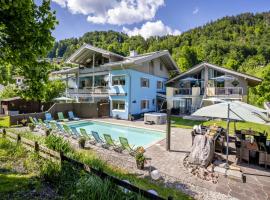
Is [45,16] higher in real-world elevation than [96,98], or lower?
higher

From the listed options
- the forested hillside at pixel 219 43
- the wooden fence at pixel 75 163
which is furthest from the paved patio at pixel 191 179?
the forested hillside at pixel 219 43

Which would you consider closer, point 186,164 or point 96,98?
point 186,164

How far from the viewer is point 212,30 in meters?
70.8

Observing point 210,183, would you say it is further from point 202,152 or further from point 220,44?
point 220,44

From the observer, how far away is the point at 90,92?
27750 mm

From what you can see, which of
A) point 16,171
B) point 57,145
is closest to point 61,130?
point 57,145

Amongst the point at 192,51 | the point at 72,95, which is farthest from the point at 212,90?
the point at 192,51

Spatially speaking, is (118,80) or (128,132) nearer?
(128,132)

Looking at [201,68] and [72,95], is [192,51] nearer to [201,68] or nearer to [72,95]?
[201,68]

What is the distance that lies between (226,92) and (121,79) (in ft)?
47.0

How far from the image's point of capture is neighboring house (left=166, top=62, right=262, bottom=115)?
24.4 m

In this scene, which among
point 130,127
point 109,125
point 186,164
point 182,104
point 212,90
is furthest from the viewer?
point 182,104

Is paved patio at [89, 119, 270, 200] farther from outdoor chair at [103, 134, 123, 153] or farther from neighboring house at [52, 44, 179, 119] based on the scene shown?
neighboring house at [52, 44, 179, 119]

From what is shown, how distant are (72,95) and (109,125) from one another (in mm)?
12365
